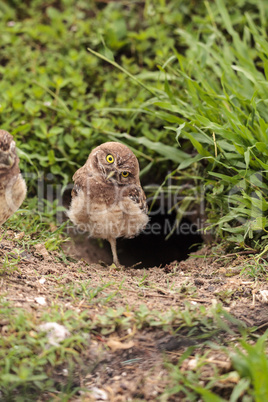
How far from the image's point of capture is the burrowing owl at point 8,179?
3.56 metres

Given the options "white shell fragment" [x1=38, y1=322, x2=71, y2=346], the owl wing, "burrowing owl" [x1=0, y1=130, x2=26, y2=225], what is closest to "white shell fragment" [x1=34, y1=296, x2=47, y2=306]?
"white shell fragment" [x1=38, y1=322, x2=71, y2=346]

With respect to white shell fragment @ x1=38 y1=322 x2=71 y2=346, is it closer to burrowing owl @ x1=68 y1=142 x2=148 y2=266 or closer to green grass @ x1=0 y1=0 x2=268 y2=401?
green grass @ x1=0 y1=0 x2=268 y2=401

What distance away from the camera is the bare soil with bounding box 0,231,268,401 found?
2.75 metres

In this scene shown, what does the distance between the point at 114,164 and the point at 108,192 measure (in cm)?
29

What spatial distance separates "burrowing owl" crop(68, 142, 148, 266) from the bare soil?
1.60ft

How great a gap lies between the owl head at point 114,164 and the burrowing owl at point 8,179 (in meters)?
1.00

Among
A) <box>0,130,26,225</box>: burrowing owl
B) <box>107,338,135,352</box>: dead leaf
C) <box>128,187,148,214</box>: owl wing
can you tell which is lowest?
<box>128,187,148,214</box>: owl wing

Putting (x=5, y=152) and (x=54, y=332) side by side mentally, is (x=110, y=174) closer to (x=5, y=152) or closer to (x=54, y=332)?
(x=5, y=152)

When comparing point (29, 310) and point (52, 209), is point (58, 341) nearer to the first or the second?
point (29, 310)

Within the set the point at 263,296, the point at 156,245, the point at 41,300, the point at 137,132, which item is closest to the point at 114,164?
the point at 137,132

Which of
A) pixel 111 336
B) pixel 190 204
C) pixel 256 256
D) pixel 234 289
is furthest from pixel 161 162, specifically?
pixel 111 336

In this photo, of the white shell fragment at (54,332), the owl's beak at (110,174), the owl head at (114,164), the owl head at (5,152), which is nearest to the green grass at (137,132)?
the white shell fragment at (54,332)

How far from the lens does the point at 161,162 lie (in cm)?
568

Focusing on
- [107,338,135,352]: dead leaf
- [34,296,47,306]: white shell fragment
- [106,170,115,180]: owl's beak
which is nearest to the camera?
[107,338,135,352]: dead leaf
